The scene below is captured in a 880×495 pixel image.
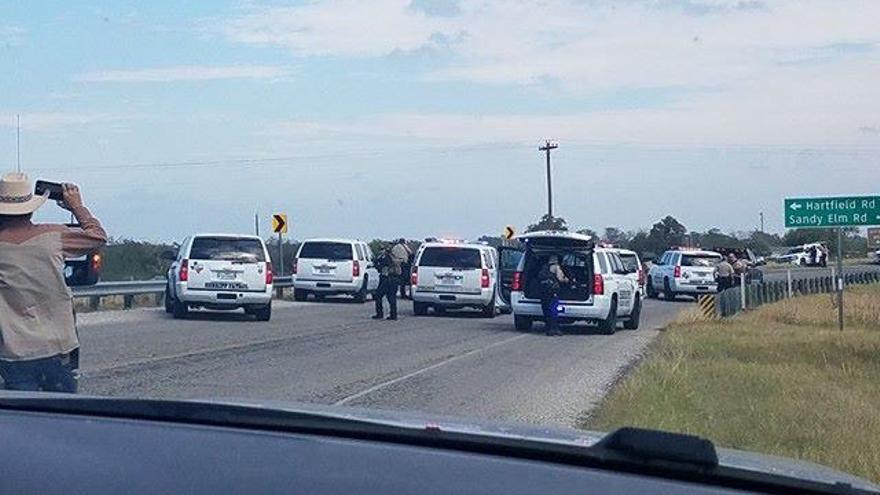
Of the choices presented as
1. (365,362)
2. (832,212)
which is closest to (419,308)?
(832,212)

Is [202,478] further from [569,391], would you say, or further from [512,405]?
[569,391]

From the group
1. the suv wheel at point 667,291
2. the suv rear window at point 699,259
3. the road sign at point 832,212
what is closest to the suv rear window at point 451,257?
the road sign at point 832,212

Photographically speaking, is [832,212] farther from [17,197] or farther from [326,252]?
[17,197]

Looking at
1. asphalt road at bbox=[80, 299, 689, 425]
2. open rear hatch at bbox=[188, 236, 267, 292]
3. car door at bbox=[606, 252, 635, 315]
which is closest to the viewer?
asphalt road at bbox=[80, 299, 689, 425]

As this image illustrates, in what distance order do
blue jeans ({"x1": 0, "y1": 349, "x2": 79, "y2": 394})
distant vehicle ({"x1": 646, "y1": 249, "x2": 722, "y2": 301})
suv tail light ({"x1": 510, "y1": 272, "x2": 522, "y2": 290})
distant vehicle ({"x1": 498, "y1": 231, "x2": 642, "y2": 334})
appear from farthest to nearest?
distant vehicle ({"x1": 646, "y1": 249, "x2": 722, "y2": 301}) → suv tail light ({"x1": 510, "y1": 272, "x2": 522, "y2": 290}) → distant vehicle ({"x1": 498, "y1": 231, "x2": 642, "y2": 334}) → blue jeans ({"x1": 0, "y1": 349, "x2": 79, "y2": 394})

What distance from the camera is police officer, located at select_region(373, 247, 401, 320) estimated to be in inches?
1183

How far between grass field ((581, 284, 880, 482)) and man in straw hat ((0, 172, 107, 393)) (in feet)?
15.8

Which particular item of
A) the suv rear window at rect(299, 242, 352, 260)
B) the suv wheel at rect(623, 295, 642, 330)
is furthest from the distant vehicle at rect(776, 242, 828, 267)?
the suv wheel at rect(623, 295, 642, 330)

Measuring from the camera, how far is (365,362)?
19.5 m

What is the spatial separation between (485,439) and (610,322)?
82.4 feet

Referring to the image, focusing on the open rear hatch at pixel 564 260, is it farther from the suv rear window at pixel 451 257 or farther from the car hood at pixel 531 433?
the car hood at pixel 531 433

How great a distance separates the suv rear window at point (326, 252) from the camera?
38969 millimetres

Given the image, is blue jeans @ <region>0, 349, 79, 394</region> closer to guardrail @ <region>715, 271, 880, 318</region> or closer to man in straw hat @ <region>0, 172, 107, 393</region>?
man in straw hat @ <region>0, 172, 107, 393</region>

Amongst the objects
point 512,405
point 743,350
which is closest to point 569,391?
point 512,405
